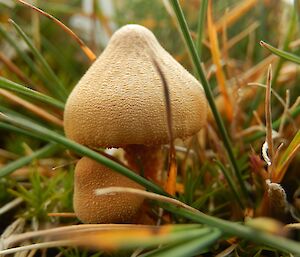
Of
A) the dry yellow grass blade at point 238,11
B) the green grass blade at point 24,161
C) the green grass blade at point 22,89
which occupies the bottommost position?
the green grass blade at point 24,161

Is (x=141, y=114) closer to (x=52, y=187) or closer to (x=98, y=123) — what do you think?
(x=98, y=123)

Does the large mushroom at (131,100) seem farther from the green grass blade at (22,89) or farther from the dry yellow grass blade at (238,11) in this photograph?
the dry yellow grass blade at (238,11)

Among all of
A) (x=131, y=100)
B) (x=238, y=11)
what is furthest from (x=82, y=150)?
(x=238, y=11)

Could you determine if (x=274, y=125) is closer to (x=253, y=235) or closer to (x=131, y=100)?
(x=131, y=100)

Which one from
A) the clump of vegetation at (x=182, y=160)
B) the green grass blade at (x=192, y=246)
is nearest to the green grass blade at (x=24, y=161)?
the clump of vegetation at (x=182, y=160)

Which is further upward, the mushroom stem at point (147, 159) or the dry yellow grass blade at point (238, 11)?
the dry yellow grass blade at point (238, 11)

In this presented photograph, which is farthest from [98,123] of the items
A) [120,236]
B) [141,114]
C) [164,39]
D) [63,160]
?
[164,39]

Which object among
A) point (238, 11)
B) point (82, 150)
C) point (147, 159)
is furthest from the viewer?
point (238, 11)
